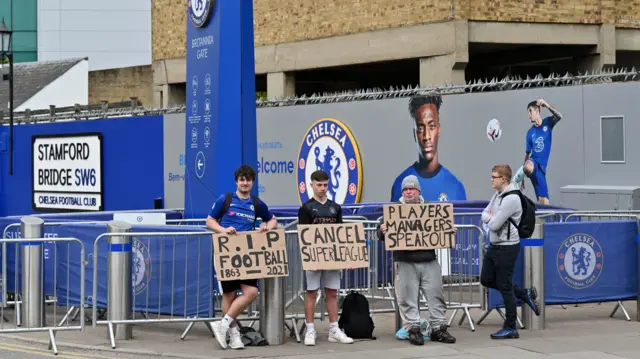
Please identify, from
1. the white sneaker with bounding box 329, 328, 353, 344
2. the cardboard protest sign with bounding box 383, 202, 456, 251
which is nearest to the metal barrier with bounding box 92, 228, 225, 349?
the white sneaker with bounding box 329, 328, 353, 344

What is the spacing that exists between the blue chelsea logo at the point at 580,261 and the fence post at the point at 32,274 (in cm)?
562

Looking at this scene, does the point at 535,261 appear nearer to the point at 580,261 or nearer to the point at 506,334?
the point at 580,261

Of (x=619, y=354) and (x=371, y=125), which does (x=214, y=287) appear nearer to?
(x=619, y=354)

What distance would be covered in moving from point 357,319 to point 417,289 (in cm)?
67

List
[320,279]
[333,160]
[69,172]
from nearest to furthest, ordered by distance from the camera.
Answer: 1. [320,279]
2. [333,160]
3. [69,172]

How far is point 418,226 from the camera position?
1115cm

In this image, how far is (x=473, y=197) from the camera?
61.0 feet

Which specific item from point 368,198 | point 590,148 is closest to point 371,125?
point 368,198

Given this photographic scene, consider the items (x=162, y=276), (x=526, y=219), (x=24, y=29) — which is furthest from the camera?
(x=24, y=29)

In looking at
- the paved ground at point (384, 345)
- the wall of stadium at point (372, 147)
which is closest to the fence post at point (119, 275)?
the paved ground at point (384, 345)

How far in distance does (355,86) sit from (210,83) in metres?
21.8

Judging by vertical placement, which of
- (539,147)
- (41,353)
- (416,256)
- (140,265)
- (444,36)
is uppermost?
(444,36)

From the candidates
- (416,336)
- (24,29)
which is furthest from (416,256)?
(24,29)

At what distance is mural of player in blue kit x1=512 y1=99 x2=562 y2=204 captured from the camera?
688 inches
